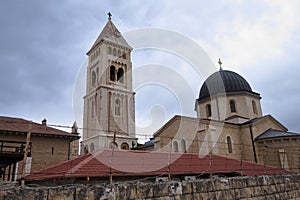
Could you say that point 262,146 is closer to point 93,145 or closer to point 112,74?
point 93,145

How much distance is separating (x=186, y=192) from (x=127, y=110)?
1323 inches

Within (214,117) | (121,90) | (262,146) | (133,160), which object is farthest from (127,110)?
(133,160)

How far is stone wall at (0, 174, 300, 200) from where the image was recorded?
3.80 metres

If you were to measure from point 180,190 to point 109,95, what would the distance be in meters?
32.6

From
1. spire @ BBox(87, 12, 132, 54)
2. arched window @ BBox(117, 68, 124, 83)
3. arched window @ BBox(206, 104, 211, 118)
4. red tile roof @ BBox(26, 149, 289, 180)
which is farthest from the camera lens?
Result: spire @ BBox(87, 12, 132, 54)

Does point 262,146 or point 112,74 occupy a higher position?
point 112,74

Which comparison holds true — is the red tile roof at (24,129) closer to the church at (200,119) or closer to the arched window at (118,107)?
the church at (200,119)

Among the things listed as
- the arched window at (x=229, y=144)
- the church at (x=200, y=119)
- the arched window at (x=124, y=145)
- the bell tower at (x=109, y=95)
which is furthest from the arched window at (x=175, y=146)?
the arched window at (x=124, y=145)

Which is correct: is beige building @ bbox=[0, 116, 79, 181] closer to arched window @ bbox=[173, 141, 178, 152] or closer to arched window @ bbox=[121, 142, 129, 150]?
arched window @ bbox=[173, 141, 178, 152]

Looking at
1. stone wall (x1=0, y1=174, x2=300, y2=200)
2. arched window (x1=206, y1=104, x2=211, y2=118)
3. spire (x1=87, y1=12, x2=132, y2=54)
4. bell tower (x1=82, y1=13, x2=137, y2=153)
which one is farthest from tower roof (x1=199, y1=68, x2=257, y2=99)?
spire (x1=87, y1=12, x2=132, y2=54)

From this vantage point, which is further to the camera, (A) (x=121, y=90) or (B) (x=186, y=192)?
(A) (x=121, y=90)

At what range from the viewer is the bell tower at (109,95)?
35.4 meters

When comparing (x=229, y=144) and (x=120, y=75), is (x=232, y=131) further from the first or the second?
(x=120, y=75)

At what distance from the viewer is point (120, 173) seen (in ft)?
33.7
